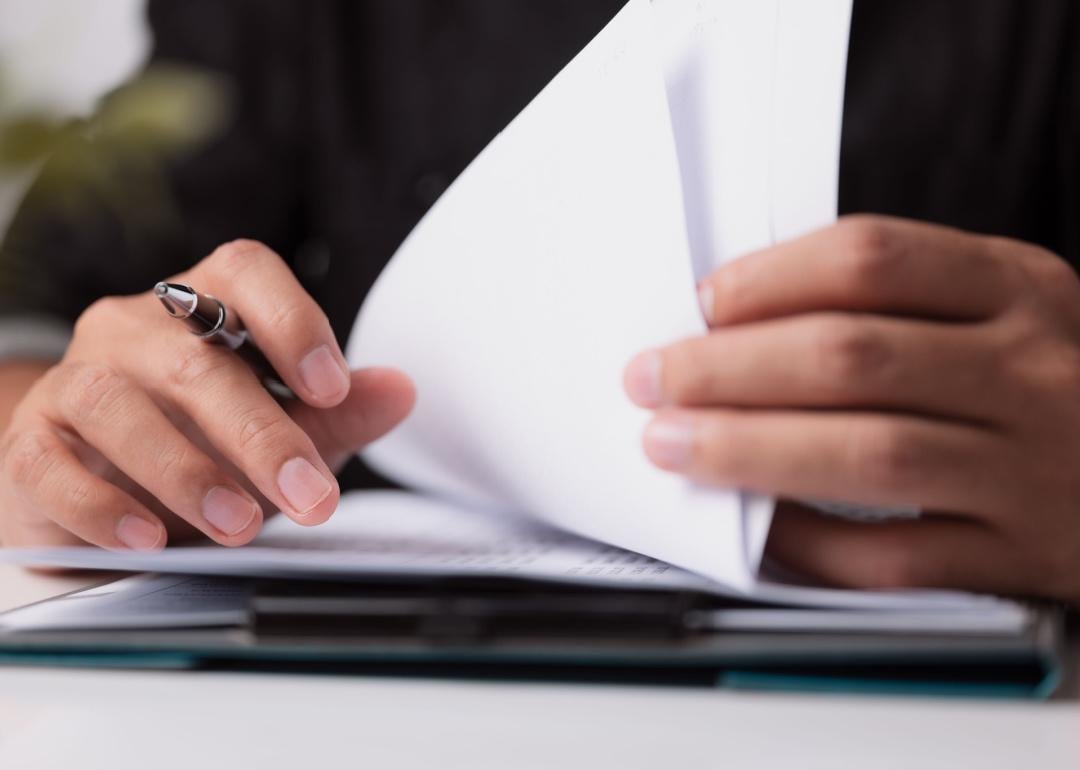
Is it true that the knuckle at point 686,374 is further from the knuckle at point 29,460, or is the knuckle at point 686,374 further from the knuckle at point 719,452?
the knuckle at point 29,460

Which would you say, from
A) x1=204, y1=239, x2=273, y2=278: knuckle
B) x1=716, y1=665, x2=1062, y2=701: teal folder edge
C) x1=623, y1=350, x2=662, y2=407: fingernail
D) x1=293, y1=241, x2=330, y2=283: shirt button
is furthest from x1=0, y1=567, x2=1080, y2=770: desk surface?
x1=293, y1=241, x2=330, y2=283: shirt button

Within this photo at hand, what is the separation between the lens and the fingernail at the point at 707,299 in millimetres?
362

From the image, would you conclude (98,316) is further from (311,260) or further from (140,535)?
(311,260)

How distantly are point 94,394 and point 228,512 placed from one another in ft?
0.35

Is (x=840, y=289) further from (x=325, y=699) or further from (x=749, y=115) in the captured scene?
(x=325, y=699)

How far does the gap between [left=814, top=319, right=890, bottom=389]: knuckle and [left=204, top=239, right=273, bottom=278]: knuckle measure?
0.28m

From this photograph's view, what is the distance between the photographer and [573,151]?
40 cm

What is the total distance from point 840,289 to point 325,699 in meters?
0.23

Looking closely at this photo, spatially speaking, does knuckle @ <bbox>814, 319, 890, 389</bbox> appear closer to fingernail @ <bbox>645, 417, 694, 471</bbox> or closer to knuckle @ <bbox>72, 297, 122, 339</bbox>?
fingernail @ <bbox>645, 417, 694, 471</bbox>

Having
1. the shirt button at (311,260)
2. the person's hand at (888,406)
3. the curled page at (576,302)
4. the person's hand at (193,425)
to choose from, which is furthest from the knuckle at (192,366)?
the shirt button at (311,260)

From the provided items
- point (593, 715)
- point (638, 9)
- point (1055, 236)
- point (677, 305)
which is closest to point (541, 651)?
point (593, 715)

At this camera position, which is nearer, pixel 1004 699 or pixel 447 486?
pixel 1004 699

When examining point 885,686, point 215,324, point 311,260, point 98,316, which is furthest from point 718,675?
point 311,260

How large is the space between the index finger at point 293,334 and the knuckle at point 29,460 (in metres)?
0.12
